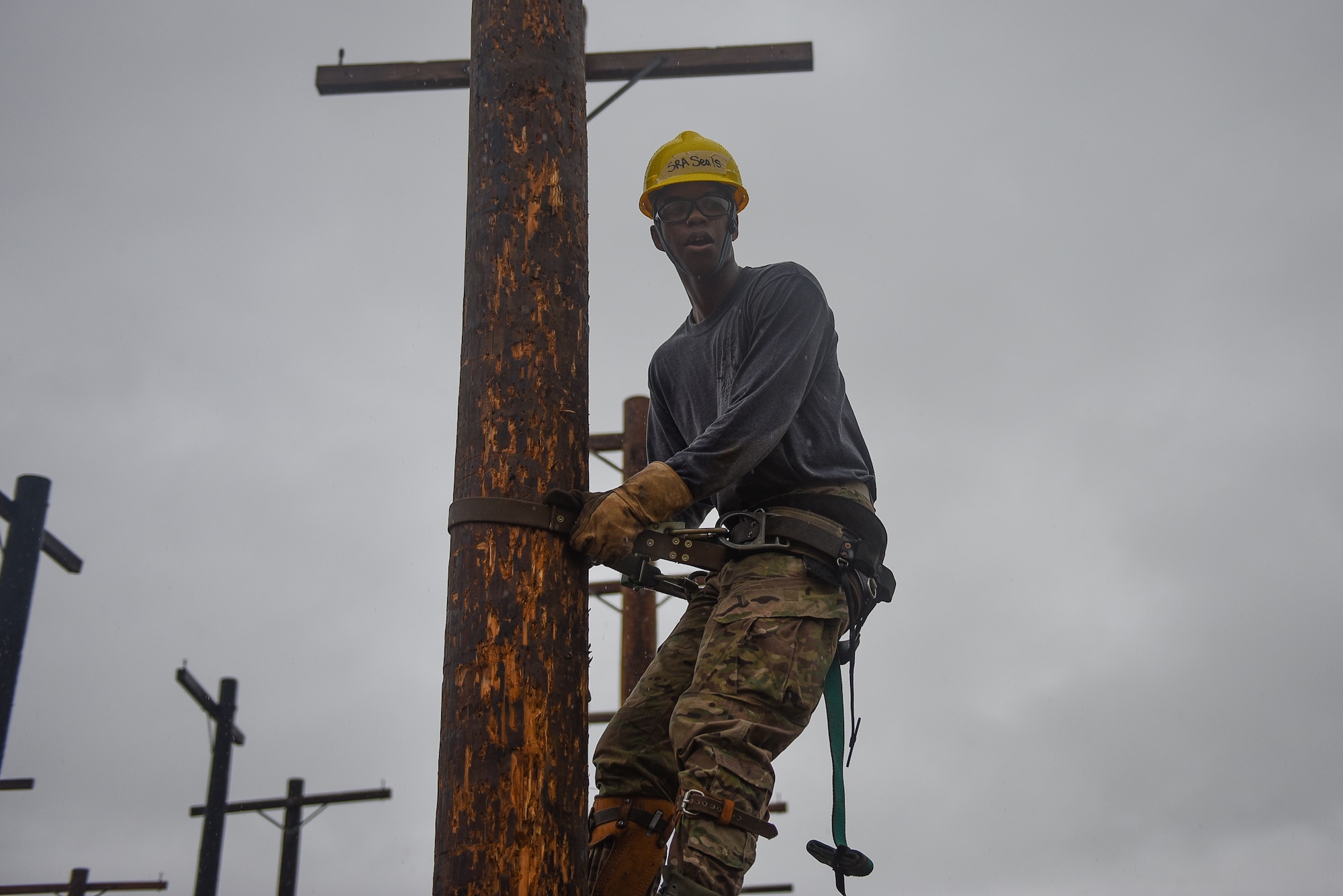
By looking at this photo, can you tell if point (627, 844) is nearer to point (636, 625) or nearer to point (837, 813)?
point (837, 813)

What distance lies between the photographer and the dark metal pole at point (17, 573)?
8219mm

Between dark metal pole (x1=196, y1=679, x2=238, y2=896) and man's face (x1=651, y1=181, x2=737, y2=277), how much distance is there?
11892 millimetres

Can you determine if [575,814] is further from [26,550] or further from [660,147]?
[26,550]

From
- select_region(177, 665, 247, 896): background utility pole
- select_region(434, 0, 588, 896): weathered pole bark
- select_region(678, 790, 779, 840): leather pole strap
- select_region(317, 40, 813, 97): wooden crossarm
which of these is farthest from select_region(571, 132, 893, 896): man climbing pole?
select_region(177, 665, 247, 896): background utility pole

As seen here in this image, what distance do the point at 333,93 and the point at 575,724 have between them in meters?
3.47

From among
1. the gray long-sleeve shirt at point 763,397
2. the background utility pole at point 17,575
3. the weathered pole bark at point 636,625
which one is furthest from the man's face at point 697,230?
the background utility pole at point 17,575

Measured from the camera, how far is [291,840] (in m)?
14.7

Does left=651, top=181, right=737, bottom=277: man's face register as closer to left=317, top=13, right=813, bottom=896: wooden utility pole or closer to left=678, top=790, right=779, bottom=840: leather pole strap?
left=317, top=13, right=813, bottom=896: wooden utility pole

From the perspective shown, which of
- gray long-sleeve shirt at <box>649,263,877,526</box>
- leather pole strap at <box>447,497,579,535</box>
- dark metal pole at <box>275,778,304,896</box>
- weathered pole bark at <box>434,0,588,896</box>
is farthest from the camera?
dark metal pole at <box>275,778,304,896</box>

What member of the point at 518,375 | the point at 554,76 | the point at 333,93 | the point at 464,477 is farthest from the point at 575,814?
the point at 333,93

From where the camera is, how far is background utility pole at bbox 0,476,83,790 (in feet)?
26.9

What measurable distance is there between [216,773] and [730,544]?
1210 cm

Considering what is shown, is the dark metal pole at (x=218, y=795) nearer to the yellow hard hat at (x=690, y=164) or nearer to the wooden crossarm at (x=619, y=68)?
the wooden crossarm at (x=619, y=68)

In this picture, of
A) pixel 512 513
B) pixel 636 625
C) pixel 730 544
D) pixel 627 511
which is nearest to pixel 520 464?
pixel 512 513
